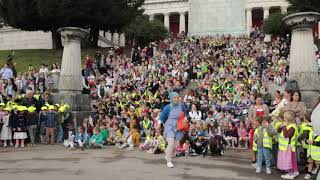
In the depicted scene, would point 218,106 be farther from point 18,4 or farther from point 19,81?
point 18,4

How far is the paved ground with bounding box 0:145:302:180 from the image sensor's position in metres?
9.98

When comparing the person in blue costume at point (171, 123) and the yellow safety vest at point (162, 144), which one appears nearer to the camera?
the person in blue costume at point (171, 123)

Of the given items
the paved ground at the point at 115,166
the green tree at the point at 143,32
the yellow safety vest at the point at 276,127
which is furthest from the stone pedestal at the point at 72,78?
the green tree at the point at 143,32

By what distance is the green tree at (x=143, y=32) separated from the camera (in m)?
44.5

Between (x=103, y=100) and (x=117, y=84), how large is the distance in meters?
3.29

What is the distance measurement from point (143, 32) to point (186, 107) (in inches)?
1160

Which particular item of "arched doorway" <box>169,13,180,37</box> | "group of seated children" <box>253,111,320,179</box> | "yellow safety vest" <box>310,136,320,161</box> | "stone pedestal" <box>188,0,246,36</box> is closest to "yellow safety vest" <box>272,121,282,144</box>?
"group of seated children" <box>253,111,320,179</box>

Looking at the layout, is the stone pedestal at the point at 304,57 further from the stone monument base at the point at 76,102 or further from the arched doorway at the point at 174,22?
the arched doorway at the point at 174,22

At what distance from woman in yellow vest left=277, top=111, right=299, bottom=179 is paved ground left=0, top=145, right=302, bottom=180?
321mm

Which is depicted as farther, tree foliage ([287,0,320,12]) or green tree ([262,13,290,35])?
green tree ([262,13,290,35])

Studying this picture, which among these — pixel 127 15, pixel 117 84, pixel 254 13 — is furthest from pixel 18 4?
pixel 254 13

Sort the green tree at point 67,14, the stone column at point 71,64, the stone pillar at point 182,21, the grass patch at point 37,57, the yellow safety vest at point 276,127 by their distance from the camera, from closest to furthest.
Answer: the yellow safety vest at point 276,127 → the stone column at point 71,64 → the grass patch at point 37,57 → the green tree at point 67,14 → the stone pillar at point 182,21

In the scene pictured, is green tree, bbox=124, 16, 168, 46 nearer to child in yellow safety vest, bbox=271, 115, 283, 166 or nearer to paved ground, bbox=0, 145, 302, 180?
paved ground, bbox=0, 145, 302, 180

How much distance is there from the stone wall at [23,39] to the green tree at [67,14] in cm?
1501
